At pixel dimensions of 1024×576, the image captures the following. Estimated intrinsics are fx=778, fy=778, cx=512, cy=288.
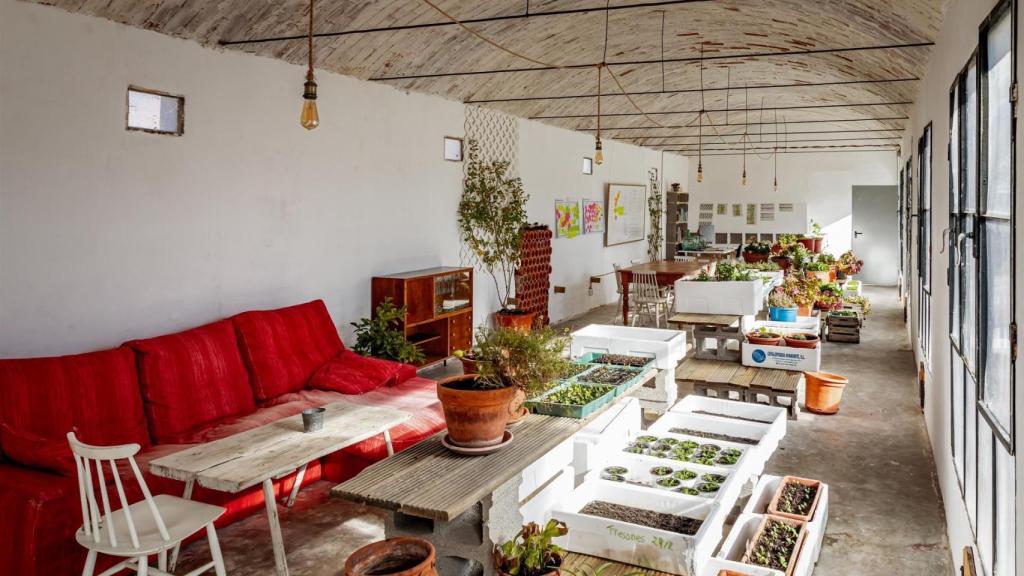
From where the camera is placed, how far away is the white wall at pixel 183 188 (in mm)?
4863

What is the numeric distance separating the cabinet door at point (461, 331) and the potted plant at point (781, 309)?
3525 millimetres

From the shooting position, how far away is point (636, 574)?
10.4 ft

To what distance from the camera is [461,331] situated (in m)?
9.30

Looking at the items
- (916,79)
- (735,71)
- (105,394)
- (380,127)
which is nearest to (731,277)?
(916,79)

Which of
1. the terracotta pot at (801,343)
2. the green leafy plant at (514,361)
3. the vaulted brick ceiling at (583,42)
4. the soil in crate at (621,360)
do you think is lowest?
the terracotta pot at (801,343)

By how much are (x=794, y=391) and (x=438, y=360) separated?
386 cm

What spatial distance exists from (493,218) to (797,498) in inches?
248

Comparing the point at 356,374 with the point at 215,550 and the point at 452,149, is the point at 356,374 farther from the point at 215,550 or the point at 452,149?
the point at 452,149

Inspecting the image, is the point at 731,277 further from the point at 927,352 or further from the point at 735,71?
the point at 735,71

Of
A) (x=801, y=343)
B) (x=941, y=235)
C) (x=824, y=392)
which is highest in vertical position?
(x=941, y=235)

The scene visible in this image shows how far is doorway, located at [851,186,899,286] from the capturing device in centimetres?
1958

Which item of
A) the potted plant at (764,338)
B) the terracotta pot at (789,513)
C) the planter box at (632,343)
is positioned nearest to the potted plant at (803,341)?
the potted plant at (764,338)

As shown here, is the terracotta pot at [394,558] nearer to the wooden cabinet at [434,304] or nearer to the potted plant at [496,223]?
the wooden cabinet at [434,304]

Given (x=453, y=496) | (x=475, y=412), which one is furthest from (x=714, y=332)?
(x=453, y=496)
